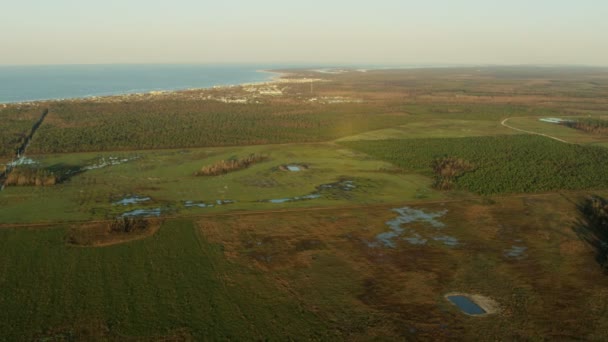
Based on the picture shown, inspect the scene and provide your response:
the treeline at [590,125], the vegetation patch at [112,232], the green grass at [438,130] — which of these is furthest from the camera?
the treeline at [590,125]

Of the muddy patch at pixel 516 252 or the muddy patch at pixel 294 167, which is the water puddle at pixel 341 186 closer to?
the muddy patch at pixel 294 167

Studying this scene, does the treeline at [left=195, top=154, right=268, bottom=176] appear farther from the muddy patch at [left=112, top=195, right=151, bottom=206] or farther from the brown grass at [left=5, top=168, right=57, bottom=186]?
the brown grass at [left=5, top=168, right=57, bottom=186]

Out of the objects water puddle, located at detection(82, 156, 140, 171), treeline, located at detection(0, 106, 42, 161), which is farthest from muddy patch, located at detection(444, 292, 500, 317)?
treeline, located at detection(0, 106, 42, 161)

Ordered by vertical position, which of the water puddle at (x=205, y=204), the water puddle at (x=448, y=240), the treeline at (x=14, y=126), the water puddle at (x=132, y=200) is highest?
the treeline at (x=14, y=126)

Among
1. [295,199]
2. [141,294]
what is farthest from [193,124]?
[141,294]

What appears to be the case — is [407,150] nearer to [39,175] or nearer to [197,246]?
[197,246]

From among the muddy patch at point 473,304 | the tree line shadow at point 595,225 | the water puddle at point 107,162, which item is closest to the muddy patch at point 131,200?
the water puddle at point 107,162

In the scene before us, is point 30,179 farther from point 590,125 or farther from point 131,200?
point 590,125
